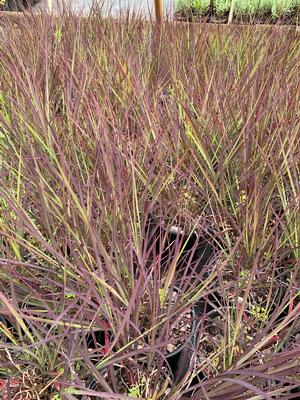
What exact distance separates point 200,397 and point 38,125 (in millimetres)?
631

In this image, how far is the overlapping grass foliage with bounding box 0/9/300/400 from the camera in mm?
588

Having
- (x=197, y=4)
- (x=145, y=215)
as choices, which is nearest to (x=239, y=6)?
(x=197, y=4)

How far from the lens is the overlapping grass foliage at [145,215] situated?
1.93ft

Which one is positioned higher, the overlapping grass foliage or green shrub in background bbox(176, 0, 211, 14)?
green shrub in background bbox(176, 0, 211, 14)

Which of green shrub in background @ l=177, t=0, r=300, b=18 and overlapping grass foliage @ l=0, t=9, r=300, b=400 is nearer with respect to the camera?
overlapping grass foliage @ l=0, t=9, r=300, b=400

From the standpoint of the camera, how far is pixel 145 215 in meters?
0.73

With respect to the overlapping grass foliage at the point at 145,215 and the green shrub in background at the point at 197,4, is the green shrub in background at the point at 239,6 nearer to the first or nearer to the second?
the green shrub in background at the point at 197,4

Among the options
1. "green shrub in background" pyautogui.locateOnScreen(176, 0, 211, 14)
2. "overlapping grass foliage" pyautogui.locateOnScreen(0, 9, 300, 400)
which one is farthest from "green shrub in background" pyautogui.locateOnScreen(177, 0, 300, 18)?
Answer: "overlapping grass foliage" pyautogui.locateOnScreen(0, 9, 300, 400)

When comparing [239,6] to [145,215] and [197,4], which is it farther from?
[145,215]

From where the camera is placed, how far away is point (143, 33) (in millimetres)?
1647

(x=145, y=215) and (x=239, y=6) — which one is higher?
(x=239, y=6)

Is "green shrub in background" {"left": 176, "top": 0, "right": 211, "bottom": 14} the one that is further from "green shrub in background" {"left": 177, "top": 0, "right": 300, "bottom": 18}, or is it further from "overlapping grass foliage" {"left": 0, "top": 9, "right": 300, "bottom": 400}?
"overlapping grass foliage" {"left": 0, "top": 9, "right": 300, "bottom": 400}

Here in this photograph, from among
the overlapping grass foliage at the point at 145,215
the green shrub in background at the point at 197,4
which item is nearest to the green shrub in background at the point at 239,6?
the green shrub in background at the point at 197,4

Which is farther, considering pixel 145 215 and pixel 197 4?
pixel 197 4
